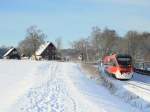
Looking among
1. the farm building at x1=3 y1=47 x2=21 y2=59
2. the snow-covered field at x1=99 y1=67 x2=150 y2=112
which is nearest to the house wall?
the farm building at x1=3 y1=47 x2=21 y2=59

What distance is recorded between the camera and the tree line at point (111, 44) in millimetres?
130875

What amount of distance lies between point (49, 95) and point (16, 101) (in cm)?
345

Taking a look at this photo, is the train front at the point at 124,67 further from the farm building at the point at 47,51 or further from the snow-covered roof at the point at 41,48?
the snow-covered roof at the point at 41,48

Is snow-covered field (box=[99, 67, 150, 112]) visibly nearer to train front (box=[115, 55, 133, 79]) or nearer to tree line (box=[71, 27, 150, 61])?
train front (box=[115, 55, 133, 79])

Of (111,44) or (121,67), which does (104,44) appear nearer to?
(111,44)

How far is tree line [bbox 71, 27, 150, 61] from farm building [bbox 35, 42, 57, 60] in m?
8.31

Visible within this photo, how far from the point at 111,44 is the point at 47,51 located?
20.6 m

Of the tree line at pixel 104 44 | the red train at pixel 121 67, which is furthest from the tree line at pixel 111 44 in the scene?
the red train at pixel 121 67

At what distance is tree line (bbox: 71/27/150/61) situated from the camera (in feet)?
429

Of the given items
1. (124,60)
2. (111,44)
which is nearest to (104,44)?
(111,44)

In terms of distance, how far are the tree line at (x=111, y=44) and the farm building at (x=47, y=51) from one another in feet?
27.3

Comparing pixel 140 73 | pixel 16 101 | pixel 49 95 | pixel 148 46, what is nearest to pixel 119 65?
pixel 140 73

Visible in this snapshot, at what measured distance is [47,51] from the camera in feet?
472

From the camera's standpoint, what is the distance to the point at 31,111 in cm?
1697
